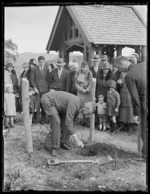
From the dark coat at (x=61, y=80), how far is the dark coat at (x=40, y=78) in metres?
0.33

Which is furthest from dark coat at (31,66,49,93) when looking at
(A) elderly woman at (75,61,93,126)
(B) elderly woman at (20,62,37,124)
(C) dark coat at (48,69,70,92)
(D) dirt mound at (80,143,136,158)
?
(D) dirt mound at (80,143,136,158)

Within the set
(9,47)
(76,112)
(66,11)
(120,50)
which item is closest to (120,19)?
(120,50)

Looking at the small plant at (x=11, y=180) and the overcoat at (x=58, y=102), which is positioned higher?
the overcoat at (x=58, y=102)

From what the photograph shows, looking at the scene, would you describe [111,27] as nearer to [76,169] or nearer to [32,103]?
[32,103]

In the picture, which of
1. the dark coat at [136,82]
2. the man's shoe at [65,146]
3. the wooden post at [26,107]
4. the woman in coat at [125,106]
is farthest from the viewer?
the woman in coat at [125,106]

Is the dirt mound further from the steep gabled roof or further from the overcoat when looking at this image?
the steep gabled roof

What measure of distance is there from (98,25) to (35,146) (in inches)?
187

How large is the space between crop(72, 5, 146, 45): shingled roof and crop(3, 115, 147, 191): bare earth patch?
3.53 m

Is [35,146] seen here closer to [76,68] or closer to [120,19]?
[76,68]

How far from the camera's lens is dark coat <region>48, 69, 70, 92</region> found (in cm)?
747

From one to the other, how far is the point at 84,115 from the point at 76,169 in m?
2.73

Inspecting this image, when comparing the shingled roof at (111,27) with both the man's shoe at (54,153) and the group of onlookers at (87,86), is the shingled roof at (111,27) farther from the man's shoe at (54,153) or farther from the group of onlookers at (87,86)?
the man's shoe at (54,153)

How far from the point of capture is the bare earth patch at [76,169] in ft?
13.6

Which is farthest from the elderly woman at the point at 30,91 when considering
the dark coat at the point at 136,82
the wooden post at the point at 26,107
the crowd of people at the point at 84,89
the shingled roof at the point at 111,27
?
the dark coat at the point at 136,82
